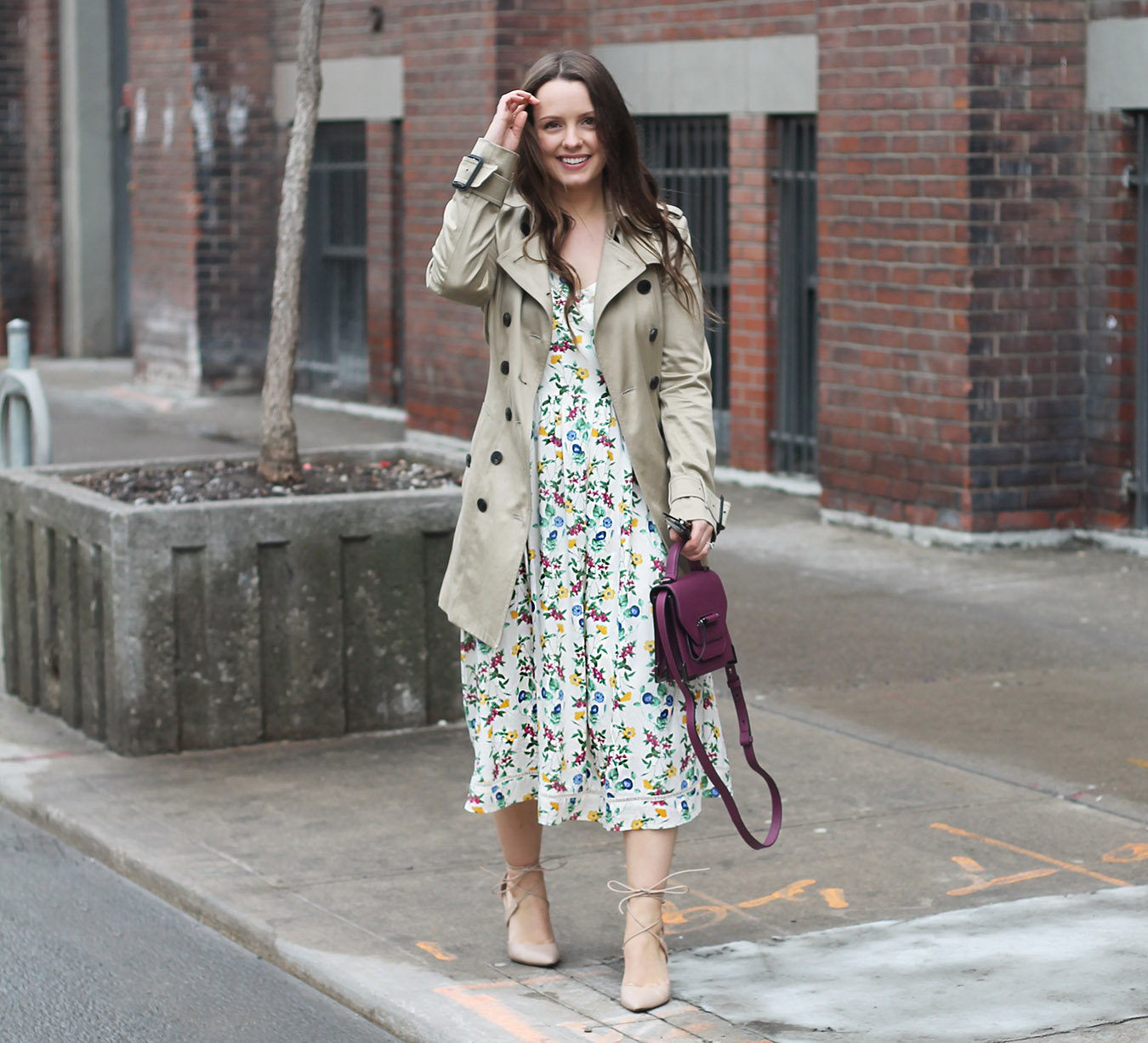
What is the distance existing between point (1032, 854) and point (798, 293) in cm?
657

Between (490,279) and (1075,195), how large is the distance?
614 cm

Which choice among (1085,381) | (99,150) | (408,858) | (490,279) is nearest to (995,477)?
(1085,381)

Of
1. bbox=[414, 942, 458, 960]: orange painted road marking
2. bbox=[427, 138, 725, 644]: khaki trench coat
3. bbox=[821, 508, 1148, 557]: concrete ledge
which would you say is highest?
bbox=[427, 138, 725, 644]: khaki trench coat

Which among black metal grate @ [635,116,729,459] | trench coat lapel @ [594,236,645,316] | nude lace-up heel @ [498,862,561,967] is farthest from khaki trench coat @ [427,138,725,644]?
black metal grate @ [635,116,729,459]

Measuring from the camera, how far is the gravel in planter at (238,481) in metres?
7.13

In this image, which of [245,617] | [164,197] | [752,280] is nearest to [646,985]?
[245,617]

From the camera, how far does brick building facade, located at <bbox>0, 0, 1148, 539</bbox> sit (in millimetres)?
9844

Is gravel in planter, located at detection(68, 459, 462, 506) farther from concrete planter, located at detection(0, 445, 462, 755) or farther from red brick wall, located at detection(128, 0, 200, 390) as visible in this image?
red brick wall, located at detection(128, 0, 200, 390)

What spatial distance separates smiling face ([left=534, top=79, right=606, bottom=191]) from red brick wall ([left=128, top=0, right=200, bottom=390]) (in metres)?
12.9

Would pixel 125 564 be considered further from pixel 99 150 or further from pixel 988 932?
pixel 99 150

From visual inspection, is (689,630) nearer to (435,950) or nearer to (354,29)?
(435,950)

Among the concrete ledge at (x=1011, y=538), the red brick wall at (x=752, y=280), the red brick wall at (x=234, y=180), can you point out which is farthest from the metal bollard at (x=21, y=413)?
the red brick wall at (x=234, y=180)

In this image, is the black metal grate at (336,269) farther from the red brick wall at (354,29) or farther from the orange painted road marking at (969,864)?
the orange painted road marking at (969,864)

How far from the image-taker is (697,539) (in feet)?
14.5
